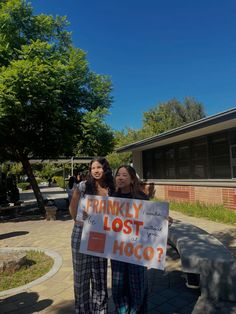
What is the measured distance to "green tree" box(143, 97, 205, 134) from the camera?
36.9 meters

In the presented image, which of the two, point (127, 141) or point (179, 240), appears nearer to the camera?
point (179, 240)

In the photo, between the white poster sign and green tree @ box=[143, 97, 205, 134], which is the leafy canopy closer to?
the white poster sign

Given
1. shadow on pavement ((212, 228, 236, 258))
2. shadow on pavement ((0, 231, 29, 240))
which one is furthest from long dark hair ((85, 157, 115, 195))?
shadow on pavement ((0, 231, 29, 240))

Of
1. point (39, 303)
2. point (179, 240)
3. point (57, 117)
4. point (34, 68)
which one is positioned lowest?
point (39, 303)

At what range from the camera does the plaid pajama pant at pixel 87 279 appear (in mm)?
2947

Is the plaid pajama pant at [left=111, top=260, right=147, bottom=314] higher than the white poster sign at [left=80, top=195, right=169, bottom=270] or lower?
lower

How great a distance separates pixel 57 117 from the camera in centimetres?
1027

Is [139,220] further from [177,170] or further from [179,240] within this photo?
[177,170]

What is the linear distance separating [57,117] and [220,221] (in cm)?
643

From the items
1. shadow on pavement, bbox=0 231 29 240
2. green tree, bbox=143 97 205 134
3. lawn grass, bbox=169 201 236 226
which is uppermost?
green tree, bbox=143 97 205 134

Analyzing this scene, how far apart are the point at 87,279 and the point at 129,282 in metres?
0.45

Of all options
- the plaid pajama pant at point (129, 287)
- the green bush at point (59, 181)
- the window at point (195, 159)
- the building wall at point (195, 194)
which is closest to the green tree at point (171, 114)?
the green bush at point (59, 181)

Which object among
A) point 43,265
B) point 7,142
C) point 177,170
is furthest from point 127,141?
point 43,265

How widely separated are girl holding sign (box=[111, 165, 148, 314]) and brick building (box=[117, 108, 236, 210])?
6.43 meters
